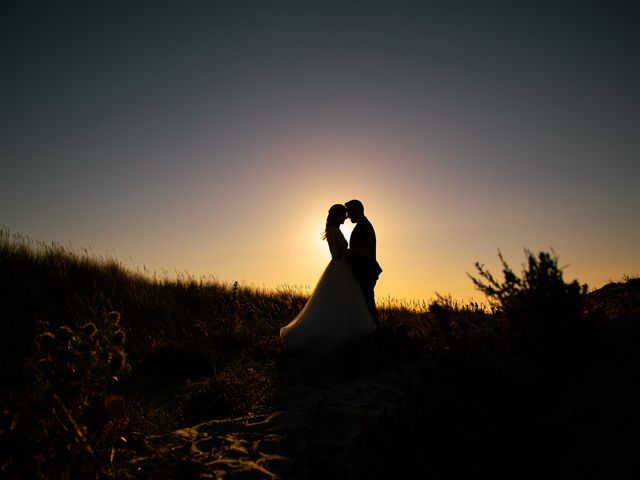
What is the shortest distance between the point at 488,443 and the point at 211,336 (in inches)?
300

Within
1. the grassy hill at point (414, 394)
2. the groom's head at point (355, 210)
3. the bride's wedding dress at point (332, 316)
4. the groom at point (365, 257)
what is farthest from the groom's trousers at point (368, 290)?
the grassy hill at point (414, 394)

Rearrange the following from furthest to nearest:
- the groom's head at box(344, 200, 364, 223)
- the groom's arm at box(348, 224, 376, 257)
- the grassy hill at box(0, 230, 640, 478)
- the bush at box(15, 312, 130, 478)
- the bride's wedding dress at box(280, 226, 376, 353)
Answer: the groom's head at box(344, 200, 364, 223)
the groom's arm at box(348, 224, 376, 257)
the bride's wedding dress at box(280, 226, 376, 353)
the bush at box(15, 312, 130, 478)
the grassy hill at box(0, 230, 640, 478)

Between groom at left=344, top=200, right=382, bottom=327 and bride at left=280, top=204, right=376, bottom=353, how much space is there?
0.17 metres

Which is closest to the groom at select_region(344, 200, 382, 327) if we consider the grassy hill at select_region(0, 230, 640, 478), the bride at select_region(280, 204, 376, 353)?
the bride at select_region(280, 204, 376, 353)

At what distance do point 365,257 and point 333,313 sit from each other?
4.36 feet

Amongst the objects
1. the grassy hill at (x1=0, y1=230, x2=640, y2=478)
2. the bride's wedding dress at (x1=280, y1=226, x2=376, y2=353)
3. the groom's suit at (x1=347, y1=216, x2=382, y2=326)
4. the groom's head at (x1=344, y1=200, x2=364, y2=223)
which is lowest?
the grassy hill at (x1=0, y1=230, x2=640, y2=478)

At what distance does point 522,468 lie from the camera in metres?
1.87

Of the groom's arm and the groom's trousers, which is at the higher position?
the groom's arm

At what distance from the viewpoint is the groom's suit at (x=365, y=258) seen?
821 cm

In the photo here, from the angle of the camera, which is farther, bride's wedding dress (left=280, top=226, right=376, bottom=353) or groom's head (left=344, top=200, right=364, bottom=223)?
groom's head (left=344, top=200, right=364, bottom=223)

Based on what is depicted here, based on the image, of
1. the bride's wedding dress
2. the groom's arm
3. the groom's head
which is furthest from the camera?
the groom's head

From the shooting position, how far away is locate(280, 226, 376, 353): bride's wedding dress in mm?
7586

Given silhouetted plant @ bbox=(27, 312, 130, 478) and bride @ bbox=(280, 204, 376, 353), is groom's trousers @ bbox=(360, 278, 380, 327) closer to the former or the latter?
bride @ bbox=(280, 204, 376, 353)

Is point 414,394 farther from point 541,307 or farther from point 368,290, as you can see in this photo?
point 368,290
